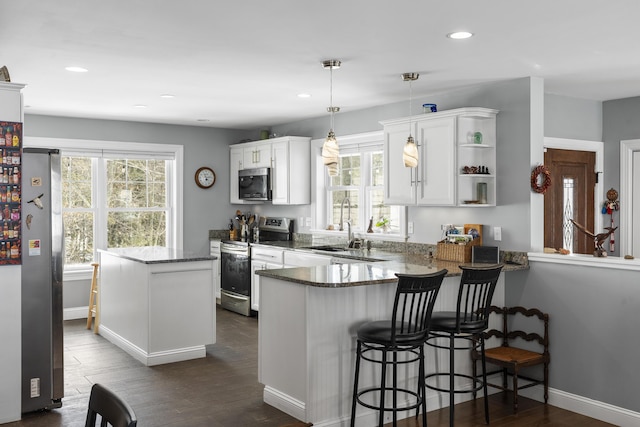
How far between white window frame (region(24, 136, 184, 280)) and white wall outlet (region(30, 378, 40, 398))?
3.22 m

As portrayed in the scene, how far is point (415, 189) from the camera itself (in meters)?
5.15

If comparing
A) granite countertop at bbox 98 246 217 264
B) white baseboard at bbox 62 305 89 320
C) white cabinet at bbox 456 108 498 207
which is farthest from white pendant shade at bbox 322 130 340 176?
white baseboard at bbox 62 305 89 320

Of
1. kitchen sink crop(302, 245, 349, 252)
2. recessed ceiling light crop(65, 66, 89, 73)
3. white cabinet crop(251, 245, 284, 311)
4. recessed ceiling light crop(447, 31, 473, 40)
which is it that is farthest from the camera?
white cabinet crop(251, 245, 284, 311)

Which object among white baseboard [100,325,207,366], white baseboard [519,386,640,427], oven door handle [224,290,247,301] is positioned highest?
oven door handle [224,290,247,301]

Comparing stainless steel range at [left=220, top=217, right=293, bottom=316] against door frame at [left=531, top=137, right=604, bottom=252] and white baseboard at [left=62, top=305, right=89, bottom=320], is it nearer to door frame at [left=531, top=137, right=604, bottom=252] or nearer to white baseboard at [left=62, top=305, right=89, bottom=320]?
white baseboard at [left=62, top=305, right=89, bottom=320]

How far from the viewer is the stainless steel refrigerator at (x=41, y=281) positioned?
3.84m

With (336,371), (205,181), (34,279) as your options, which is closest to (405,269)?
(336,371)

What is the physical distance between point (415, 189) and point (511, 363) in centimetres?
174

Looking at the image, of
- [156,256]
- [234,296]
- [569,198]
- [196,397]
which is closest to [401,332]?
[196,397]

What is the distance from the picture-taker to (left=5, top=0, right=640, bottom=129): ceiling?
3029 millimetres

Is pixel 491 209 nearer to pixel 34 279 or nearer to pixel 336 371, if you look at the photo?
pixel 336 371

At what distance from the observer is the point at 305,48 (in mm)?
3781

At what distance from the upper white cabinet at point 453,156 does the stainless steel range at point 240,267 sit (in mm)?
2639

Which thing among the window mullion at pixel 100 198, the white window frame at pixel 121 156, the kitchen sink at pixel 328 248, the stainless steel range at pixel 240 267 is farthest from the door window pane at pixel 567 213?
the window mullion at pixel 100 198
